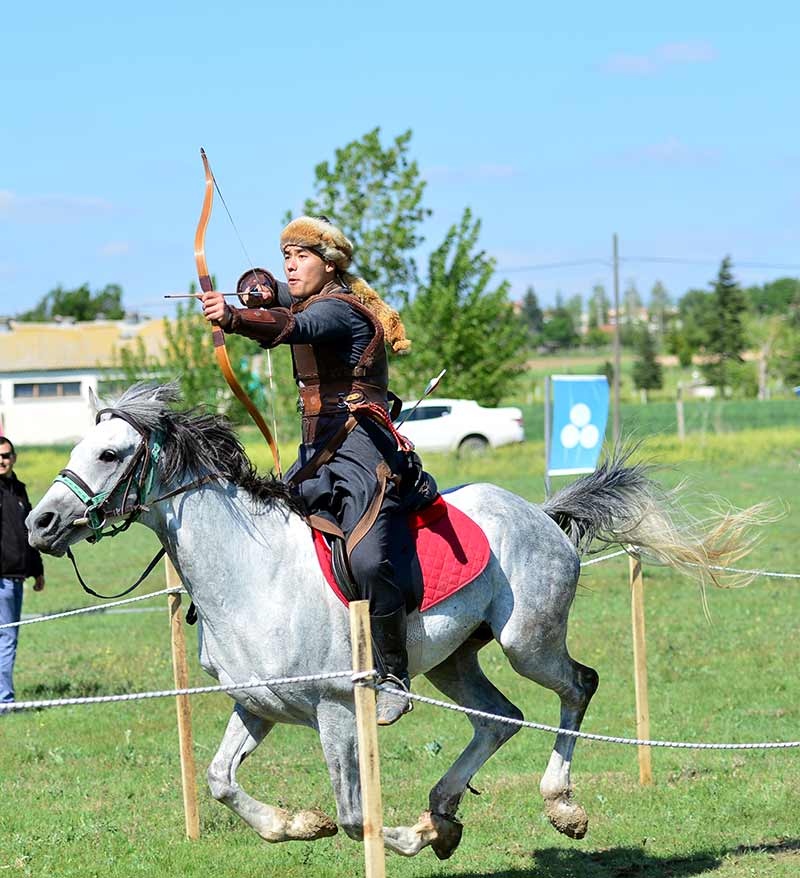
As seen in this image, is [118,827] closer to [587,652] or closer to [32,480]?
[587,652]

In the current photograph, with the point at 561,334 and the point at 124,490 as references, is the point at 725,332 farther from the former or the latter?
the point at 561,334

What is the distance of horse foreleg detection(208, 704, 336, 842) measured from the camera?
19.4 feet

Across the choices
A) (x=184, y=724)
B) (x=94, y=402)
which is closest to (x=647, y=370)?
(x=184, y=724)

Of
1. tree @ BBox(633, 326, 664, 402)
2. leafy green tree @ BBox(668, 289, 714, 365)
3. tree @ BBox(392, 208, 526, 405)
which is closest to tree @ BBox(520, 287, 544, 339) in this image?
leafy green tree @ BBox(668, 289, 714, 365)

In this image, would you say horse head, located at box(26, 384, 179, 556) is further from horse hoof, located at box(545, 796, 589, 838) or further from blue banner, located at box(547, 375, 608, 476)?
blue banner, located at box(547, 375, 608, 476)

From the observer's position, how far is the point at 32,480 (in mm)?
38906

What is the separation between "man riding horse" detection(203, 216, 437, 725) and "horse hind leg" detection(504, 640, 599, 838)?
96 cm

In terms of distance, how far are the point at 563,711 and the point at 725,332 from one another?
2908 inches

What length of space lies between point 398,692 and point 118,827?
3.08 metres

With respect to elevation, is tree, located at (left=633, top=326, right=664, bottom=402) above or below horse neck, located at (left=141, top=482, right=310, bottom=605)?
below

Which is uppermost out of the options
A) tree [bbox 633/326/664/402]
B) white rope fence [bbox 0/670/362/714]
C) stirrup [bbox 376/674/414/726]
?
white rope fence [bbox 0/670/362/714]

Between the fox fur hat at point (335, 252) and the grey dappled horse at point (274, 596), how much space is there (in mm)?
861

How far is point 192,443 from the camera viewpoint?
579 cm

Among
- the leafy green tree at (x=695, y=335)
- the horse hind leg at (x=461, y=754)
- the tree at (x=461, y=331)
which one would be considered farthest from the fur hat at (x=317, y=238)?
the leafy green tree at (x=695, y=335)
